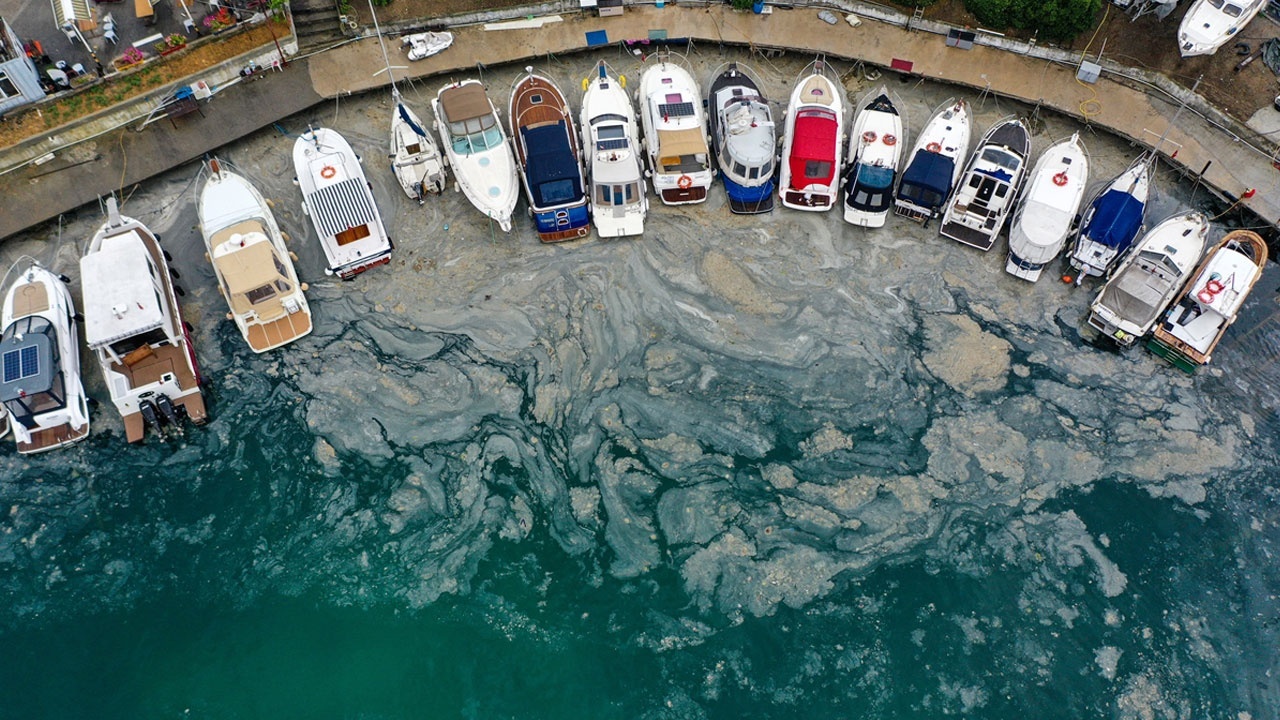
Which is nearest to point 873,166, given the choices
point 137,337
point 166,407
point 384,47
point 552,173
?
point 552,173

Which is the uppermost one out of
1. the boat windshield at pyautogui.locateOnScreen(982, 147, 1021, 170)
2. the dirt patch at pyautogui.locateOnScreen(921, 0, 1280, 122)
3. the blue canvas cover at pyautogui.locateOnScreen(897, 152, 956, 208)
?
the dirt patch at pyautogui.locateOnScreen(921, 0, 1280, 122)

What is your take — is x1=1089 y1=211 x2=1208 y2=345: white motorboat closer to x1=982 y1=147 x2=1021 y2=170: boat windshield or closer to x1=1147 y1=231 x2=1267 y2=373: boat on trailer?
x1=1147 y1=231 x2=1267 y2=373: boat on trailer

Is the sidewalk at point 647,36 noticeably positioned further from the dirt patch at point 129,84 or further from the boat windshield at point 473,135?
the boat windshield at point 473,135

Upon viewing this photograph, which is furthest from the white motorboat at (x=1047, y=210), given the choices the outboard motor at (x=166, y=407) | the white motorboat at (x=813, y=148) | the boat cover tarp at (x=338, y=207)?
the outboard motor at (x=166, y=407)

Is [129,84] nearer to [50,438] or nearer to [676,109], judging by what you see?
[50,438]

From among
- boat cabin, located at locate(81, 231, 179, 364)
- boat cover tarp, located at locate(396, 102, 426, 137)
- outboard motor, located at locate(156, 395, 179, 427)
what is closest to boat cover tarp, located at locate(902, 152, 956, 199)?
boat cover tarp, located at locate(396, 102, 426, 137)

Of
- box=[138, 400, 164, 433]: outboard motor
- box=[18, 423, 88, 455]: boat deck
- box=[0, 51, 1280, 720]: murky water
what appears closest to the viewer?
box=[0, 51, 1280, 720]: murky water
